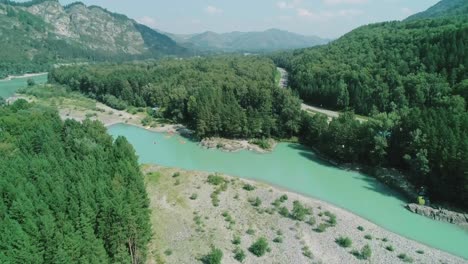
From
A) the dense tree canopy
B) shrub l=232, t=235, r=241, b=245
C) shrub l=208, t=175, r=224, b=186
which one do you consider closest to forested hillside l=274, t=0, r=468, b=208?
the dense tree canopy

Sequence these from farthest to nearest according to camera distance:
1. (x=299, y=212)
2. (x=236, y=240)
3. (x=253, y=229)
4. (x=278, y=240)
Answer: (x=299, y=212) → (x=253, y=229) → (x=278, y=240) → (x=236, y=240)

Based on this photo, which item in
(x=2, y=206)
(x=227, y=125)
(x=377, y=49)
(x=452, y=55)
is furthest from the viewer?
(x=377, y=49)

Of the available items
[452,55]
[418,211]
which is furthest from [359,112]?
[418,211]

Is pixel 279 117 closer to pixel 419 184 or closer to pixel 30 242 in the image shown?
pixel 419 184

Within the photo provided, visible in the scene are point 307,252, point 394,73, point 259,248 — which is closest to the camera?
point 259,248

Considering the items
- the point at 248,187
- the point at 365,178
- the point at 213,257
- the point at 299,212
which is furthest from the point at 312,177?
the point at 213,257

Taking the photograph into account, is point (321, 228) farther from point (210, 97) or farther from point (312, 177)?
point (210, 97)

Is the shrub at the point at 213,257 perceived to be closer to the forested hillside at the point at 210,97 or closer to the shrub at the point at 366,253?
the shrub at the point at 366,253

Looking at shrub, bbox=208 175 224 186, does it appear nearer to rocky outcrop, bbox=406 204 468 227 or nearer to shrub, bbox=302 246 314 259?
shrub, bbox=302 246 314 259
